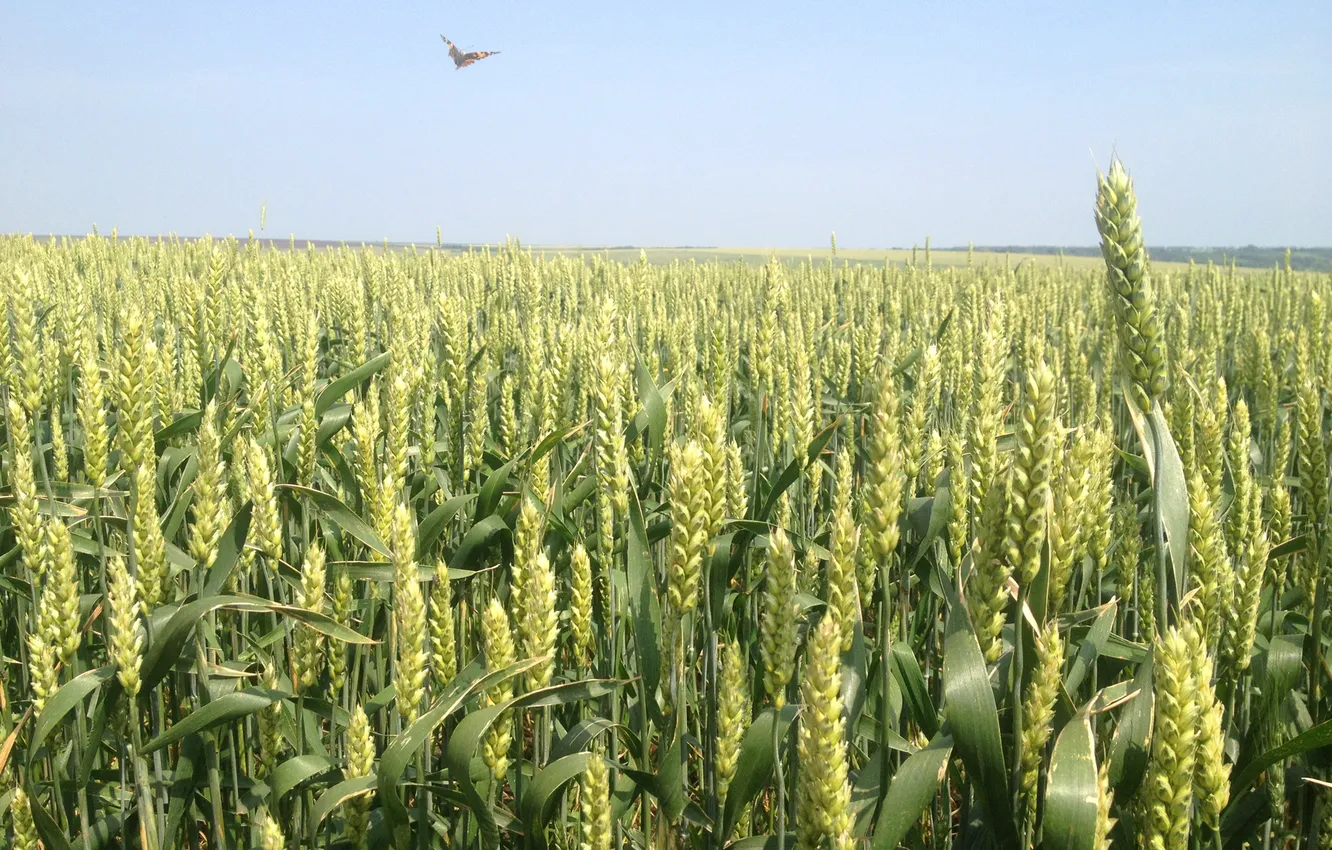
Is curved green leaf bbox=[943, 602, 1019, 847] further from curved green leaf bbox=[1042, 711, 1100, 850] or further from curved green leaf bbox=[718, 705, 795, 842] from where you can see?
curved green leaf bbox=[718, 705, 795, 842]

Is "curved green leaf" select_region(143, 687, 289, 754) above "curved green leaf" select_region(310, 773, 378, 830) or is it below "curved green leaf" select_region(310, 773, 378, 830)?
above

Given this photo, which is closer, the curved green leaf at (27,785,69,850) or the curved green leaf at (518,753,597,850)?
the curved green leaf at (518,753,597,850)

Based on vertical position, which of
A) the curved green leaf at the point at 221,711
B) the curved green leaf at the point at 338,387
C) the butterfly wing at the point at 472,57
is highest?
the butterfly wing at the point at 472,57

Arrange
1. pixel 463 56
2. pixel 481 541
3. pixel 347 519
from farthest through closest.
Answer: pixel 463 56, pixel 481 541, pixel 347 519

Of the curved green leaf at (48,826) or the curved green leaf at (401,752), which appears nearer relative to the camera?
the curved green leaf at (401,752)

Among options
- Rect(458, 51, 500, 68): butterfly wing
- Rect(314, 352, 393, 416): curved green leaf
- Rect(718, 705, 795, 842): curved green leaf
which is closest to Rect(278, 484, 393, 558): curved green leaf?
Rect(314, 352, 393, 416): curved green leaf

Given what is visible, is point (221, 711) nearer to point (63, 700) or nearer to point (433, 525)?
point (63, 700)

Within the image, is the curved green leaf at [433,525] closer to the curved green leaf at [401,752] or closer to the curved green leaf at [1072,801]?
the curved green leaf at [401,752]

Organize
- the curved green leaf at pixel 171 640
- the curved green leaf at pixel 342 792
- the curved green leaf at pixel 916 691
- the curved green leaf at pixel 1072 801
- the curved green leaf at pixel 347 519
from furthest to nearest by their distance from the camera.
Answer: the curved green leaf at pixel 347 519 < the curved green leaf at pixel 916 691 < the curved green leaf at pixel 171 640 < the curved green leaf at pixel 342 792 < the curved green leaf at pixel 1072 801

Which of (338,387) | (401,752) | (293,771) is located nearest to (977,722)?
(401,752)

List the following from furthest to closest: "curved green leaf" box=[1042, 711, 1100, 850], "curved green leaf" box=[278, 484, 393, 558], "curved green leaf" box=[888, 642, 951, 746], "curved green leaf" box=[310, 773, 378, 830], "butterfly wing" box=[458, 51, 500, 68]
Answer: "butterfly wing" box=[458, 51, 500, 68] → "curved green leaf" box=[278, 484, 393, 558] → "curved green leaf" box=[888, 642, 951, 746] → "curved green leaf" box=[310, 773, 378, 830] → "curved green leaf" box=[1042, 711, 1100, 850]

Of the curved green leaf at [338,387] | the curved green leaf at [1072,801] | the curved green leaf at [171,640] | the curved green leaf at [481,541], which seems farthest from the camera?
the curved green leaf at [338,387]

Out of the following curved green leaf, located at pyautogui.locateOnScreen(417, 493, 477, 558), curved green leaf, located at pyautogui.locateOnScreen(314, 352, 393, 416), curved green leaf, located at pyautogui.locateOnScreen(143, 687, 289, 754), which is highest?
curved green leaf, located at pyautogui.locateOnScreen(314, 352, 393, 416)

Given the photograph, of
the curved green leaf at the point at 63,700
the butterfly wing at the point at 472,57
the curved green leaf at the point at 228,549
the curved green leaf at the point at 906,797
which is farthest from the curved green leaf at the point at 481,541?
the butterfly wing at the point at 472,57
